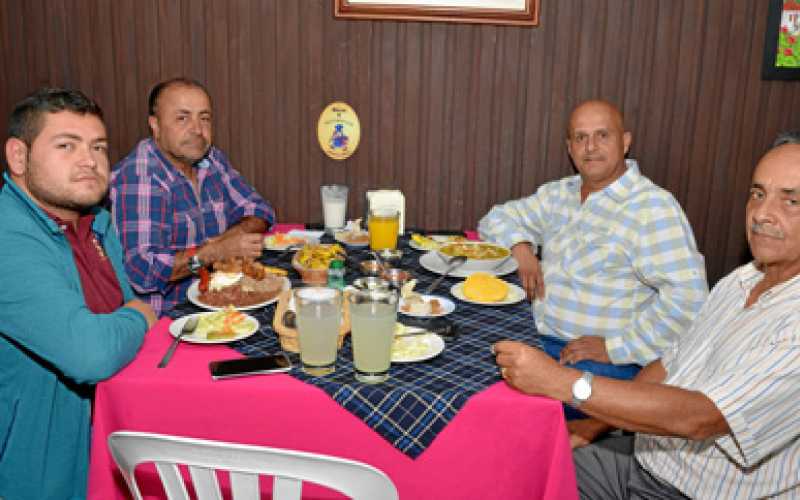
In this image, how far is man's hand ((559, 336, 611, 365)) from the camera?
2.26 meters

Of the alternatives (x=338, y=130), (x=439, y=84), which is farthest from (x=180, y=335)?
(x=439, y=84)

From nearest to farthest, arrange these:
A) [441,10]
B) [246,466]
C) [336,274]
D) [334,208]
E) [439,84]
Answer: [246,466] → [336,274] → [334,208] → [441,10] → [439,84]

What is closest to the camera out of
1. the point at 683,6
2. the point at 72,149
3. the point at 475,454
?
the point at 475,454

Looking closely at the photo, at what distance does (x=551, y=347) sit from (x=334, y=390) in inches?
51.2

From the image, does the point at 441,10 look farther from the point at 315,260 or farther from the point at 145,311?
the point at 145,311

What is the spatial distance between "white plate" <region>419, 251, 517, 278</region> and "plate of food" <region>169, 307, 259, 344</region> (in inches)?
28.9

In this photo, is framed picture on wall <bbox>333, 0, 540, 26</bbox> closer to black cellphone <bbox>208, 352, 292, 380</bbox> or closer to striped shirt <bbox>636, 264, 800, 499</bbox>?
striped shirt <bbox>636, 264, 800, 499</bbox>

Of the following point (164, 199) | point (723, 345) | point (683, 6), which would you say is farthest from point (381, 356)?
point (683, 6)

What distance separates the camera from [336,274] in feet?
6.66

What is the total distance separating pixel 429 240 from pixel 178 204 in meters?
1.01

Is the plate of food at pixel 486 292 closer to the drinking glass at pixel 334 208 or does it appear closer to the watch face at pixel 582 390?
the watch face at pixel 582 390

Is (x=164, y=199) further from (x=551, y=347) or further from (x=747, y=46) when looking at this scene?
(x=747, y=46)

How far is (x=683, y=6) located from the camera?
3.12 metres

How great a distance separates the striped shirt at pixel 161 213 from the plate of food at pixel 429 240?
733 mm
